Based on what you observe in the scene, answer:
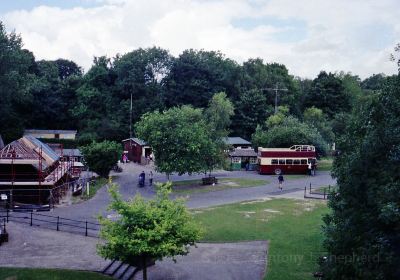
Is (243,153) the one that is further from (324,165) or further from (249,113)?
(249,113)

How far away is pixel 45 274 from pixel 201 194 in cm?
2117

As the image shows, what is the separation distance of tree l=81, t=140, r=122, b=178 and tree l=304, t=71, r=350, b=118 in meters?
44.4

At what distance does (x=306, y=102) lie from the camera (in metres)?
83.6

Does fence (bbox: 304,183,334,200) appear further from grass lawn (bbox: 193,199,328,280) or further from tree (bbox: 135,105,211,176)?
tree (bbox: 135,105,211,176)

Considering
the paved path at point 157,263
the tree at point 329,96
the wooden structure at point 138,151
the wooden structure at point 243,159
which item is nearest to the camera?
the paved path at point 157,263

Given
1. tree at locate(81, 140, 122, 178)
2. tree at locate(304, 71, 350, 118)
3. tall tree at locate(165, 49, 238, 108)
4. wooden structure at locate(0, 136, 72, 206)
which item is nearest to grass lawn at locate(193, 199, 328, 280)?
wooden structure at locate(0, 136, 72, 206)

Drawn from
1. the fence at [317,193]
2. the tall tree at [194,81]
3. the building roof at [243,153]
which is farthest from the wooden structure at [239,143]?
the fence at [317,193]

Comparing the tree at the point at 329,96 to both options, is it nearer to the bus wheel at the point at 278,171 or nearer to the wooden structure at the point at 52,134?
the bus wheel at the point at 278,171

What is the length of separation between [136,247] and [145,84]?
6287 cm

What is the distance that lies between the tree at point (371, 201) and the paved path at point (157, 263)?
633cm

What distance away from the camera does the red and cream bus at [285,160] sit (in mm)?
52000

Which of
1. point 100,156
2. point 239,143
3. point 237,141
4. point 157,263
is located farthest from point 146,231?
point 237,141

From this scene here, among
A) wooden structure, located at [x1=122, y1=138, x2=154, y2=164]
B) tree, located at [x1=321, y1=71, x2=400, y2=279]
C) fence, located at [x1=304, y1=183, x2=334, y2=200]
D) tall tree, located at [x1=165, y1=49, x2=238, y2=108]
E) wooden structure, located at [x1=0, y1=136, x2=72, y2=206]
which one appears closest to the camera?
tree, located at [x1=321, y1=71, x2=400, y2=279]

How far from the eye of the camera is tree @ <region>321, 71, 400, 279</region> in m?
13.5
